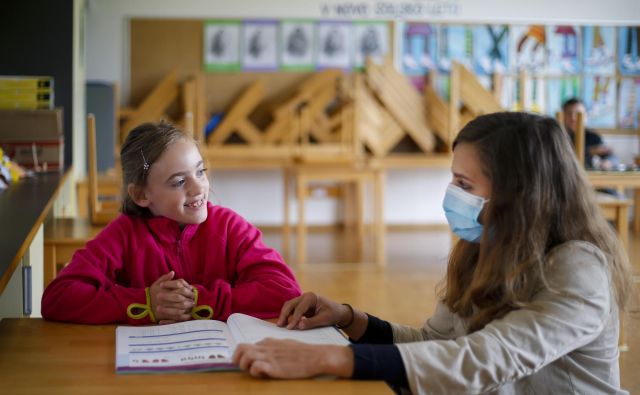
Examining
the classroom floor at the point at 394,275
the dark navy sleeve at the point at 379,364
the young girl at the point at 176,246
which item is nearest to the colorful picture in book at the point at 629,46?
the classroom floor at the point at 394,275

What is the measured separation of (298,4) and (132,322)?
20.7ft

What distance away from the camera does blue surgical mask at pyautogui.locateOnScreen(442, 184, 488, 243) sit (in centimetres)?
142

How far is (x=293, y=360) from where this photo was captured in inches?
47.1

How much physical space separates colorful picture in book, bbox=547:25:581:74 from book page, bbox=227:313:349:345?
698cm

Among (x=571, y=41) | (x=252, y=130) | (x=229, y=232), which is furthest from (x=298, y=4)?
(x=229, y=232)

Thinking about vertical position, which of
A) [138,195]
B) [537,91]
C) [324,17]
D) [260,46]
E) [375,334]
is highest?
[324,17]

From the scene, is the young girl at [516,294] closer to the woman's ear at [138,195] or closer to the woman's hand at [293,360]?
the woman's hand at [293,360]

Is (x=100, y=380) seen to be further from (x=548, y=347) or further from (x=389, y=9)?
(x=389, y=9)

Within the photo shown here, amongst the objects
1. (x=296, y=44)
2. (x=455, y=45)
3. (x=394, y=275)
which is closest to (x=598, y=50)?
(x=455, y=45)

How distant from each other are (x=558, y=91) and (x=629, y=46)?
72 centimetres

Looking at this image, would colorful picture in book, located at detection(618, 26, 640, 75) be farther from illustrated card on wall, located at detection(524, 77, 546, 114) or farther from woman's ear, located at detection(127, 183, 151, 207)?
woman's ear, located at detection(127, 183, 151, 207)

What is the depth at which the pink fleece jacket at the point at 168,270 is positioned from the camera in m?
1.59

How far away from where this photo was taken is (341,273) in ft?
18.9

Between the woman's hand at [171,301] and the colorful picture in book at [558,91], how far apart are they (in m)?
6.86
